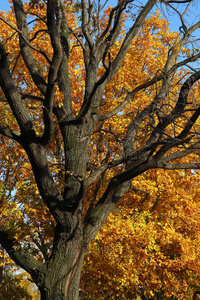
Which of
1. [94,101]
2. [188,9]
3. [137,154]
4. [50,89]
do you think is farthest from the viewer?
[188,9]

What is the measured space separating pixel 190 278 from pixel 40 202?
361 inches

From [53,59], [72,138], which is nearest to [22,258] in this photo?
[72,138]

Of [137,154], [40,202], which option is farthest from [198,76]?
[40,202]

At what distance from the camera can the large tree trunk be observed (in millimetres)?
6027

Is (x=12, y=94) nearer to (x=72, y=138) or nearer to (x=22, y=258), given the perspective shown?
(x=72, y=138)

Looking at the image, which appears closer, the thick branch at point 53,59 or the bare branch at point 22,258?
the thick branch at point 53,59

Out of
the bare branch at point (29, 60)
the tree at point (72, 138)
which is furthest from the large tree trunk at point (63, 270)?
the bare branch at point (29, 60)

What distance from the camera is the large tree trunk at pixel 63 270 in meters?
6.03

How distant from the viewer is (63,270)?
6137 millimetres

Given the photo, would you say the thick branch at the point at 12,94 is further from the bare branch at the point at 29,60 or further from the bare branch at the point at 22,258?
the bare branch at the point at 22,258

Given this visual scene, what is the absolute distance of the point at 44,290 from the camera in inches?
239

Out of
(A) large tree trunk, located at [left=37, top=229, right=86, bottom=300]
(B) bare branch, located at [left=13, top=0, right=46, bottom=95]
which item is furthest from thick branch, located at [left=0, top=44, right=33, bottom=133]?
(A) large tree trunk, located at [left=37, top=229, right=86, bottom=300]

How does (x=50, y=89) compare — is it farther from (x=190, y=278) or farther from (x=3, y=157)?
(x=190, y=278)

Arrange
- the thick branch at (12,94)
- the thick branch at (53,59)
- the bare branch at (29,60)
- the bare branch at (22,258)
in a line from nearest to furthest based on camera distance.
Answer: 1. the thick branch at (53,59)
2. the thick branch at (12,94)
3. the bare branch at (22,258)
4. the bare branch at (29,60)
